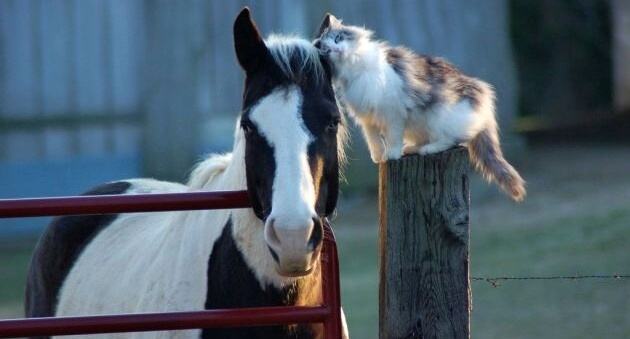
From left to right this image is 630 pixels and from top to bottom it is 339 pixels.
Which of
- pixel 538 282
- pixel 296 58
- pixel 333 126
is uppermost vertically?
pixel 296 58

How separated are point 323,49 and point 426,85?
460 millimetres

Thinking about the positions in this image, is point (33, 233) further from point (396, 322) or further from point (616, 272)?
point (396, 322)

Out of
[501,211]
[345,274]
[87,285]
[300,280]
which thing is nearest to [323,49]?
[300,280]

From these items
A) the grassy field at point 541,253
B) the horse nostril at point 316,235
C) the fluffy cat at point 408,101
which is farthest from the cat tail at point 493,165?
the grassy field at point 541,253

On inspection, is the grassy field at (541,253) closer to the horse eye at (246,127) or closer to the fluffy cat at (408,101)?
the fluffy cat at (408,101)

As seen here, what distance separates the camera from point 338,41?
383cm

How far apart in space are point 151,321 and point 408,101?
1.28 metres

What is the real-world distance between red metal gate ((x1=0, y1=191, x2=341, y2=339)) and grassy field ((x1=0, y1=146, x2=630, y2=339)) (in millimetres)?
4675

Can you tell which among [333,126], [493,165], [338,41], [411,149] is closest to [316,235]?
[333,126]

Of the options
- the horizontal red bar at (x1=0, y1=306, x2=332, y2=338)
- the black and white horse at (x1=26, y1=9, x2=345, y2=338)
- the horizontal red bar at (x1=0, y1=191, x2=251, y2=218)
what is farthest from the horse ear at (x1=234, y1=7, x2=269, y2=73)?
the horizontal red bar at (x1=0, y1=306, x2=332, y2=338)

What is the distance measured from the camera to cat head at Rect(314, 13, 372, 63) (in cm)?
374

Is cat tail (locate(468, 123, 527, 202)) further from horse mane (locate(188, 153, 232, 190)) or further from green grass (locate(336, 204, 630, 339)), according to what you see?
green grass (locate(336, 204, 630, 339))

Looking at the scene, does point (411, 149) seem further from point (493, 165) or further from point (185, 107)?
point (185, 107)

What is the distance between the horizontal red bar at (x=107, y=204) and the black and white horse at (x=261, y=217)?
0.20 meters
